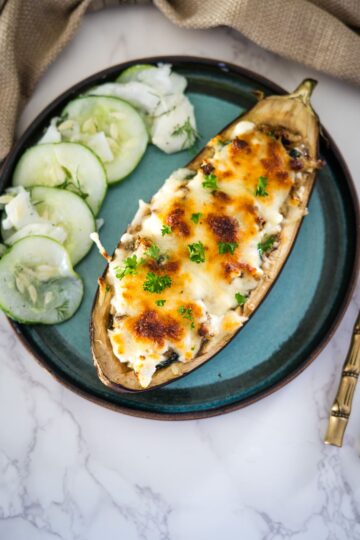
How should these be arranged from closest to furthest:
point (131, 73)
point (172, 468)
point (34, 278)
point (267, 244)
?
point (267, 244) < point (34, 278) < point (172, 468) < point (131, 73)

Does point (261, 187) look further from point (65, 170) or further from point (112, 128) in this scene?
point (65, 170)

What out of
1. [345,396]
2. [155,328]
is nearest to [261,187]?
[155,328]

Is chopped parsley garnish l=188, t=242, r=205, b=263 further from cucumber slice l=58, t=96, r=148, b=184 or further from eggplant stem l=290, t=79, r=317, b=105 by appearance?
eggplant stem l=290, t=79, r=317, b=105

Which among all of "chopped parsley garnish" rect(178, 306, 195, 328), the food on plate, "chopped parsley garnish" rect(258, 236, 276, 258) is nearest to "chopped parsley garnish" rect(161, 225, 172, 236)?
"chopped parsley garnish" rect(178, 306, 195, 328)

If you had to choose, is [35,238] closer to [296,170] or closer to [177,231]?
[177,231]

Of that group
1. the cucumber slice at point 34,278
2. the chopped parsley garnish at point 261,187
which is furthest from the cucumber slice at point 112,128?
the chopped parsley garnish at point 261,187

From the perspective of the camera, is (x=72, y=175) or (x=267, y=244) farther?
(x=72, y=175)

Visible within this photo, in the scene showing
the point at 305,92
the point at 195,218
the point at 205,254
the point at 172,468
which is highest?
the point at 305,92
